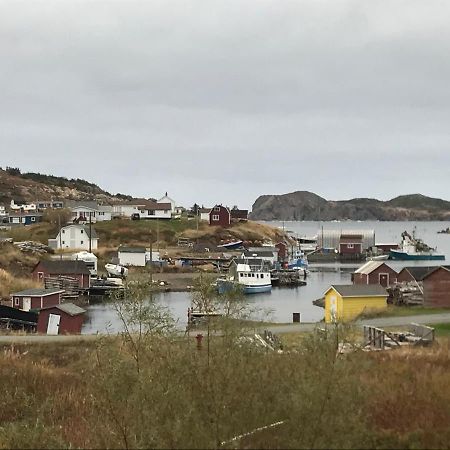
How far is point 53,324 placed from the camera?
34.8 meters

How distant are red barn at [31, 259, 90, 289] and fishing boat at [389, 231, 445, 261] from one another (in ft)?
218

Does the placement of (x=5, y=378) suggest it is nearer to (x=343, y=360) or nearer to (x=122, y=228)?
(x=343, y=360)

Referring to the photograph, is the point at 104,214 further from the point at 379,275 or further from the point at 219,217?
the point at 379,275

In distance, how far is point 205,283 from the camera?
11945 mm

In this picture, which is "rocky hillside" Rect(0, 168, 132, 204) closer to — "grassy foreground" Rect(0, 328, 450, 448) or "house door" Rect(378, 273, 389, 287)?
"house door" Rect(378, 273, 389, 287)

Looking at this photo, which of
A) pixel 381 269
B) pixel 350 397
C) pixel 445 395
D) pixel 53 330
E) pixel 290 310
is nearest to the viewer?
pixel 350 397

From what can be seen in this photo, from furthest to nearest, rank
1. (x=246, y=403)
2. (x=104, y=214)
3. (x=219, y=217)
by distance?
(x=104, y=214)
(x=219, y=217)
(x=246, y=403)

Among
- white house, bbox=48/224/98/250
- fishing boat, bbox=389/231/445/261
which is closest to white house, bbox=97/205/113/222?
white house, bbox=48/224/98/250

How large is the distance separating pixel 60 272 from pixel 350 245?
6147 cm

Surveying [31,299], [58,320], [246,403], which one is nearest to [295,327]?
[58,320]

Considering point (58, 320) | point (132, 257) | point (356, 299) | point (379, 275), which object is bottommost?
point (58, 320)

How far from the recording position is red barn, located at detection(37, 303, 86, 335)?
34812 millimetres

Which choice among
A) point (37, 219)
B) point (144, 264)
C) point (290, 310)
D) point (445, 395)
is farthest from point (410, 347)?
point (37, 219)

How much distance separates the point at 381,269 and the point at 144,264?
31.3 m
